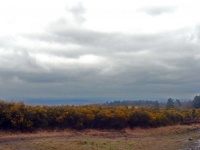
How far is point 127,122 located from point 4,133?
19521 millimetres

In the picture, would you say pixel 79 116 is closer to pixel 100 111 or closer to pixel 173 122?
pixel 100 111

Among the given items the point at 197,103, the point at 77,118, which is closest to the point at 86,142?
the point at 77,118

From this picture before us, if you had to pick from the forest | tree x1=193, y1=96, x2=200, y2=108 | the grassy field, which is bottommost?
the grassy field

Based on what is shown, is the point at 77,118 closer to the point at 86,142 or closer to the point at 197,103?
the point at 86,142

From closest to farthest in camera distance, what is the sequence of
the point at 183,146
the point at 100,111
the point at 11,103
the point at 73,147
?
the point at 73,147, the point at 183,146, the point at 11,103, the point at 100,111

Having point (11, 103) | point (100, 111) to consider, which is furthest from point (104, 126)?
point (11, 103)

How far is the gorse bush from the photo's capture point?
142ft

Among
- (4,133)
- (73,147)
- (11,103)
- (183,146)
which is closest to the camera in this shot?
(73,147)

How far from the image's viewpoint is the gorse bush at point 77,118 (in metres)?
43.3

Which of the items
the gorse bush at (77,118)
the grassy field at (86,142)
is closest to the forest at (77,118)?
the gorse bush at (77,118)

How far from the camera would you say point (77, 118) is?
49.0 m

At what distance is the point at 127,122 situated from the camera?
2084 inches

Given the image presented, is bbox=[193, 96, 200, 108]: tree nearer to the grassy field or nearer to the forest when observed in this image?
the forest

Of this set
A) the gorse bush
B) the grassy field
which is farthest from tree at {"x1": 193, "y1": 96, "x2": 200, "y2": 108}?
the grassy field
